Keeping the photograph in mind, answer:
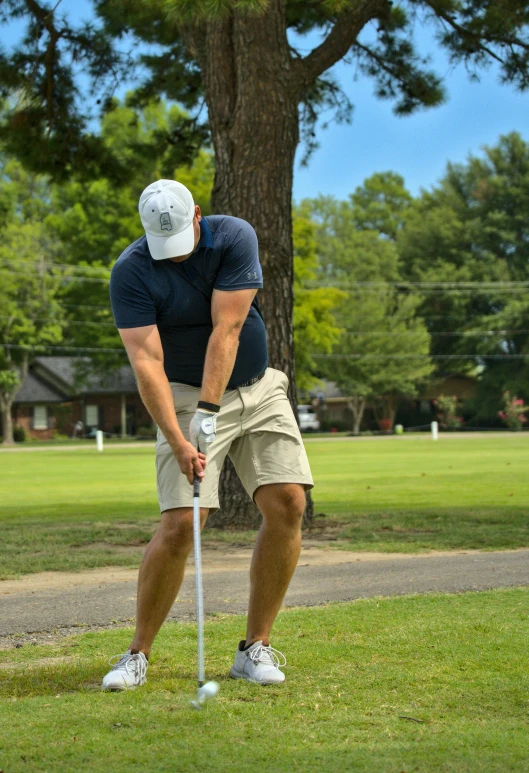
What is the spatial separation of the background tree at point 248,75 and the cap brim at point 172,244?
488 centimetres

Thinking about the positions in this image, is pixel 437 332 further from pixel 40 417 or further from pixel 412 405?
pixel 40 417

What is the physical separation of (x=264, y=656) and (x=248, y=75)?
794 centimetres

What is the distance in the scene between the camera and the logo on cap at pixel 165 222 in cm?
416

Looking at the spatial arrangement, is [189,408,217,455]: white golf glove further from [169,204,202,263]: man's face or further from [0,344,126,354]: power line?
[0,344,126,354]: power line

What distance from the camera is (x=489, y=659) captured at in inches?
172

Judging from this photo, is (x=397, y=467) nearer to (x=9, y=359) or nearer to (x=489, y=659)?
(x=489, y=659)

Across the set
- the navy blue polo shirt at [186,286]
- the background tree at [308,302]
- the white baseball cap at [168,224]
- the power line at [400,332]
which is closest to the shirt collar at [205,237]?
the navy blue polo shirt at [186,286]

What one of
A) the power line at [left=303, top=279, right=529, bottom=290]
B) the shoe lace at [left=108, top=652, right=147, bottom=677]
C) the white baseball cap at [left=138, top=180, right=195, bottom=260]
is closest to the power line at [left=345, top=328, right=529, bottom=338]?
the power line at [left=303, top=279, right=529, bottom=290]

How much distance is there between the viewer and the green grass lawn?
29.9 ft

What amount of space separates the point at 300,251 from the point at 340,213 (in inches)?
1484

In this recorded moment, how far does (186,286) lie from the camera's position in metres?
4.35

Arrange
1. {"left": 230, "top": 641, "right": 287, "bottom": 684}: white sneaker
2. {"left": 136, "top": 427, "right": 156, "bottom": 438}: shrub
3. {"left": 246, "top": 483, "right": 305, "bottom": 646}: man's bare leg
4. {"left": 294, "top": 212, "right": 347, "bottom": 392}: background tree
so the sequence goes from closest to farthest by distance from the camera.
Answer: {"left": 230, "top": 641, "right": 287, "bottom": 684}: white sneaker, {"left": 246, "top": 483, "right": 305, "bottom": 646}: man's bare leg, {"left": 294, "top": 212, "right": 347, "bottom": 392}: background tree, {"left": 136, "top": 427, "right": 156, "bottom": 438}: shrub

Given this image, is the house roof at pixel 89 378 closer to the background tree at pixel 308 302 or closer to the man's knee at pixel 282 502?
the background tree at pixel 308 302

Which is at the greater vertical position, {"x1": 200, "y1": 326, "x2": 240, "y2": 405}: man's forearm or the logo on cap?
the logo on cap
